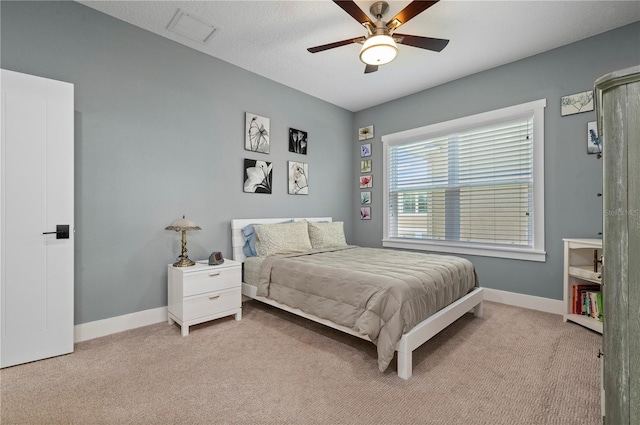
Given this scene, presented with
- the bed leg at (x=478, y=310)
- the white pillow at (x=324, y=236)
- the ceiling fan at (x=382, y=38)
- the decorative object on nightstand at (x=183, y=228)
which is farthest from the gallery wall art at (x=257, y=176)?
the bed leg at (x=478, y=310)

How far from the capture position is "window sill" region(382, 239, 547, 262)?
3281mm

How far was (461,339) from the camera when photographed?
98.3 inches

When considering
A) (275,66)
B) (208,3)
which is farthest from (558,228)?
(208,3)

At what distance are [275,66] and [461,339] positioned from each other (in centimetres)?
352

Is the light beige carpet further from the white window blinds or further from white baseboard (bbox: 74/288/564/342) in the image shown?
the white window blinds

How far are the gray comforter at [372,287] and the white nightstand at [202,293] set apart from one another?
11.5 inches

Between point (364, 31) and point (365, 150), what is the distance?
2.24 metres

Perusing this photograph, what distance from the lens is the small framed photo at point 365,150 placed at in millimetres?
4901

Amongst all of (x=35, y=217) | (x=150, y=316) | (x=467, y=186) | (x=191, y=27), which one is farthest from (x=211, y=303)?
(x=467, y=186)

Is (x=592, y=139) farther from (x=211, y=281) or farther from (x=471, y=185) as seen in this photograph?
(x=211, y=281)

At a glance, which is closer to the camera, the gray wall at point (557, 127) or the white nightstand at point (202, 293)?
the white nightstand at point (202, 293)

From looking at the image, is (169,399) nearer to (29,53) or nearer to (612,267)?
(612,267)

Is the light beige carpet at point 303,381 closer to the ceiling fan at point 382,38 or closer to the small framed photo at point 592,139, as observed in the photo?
the small framed photo at point 592,139

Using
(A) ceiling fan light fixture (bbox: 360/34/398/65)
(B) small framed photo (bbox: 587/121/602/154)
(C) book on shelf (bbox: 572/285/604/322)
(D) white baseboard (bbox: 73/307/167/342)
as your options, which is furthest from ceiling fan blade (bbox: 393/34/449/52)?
(D) white baseboard (bbox: 73/307/167/342)
